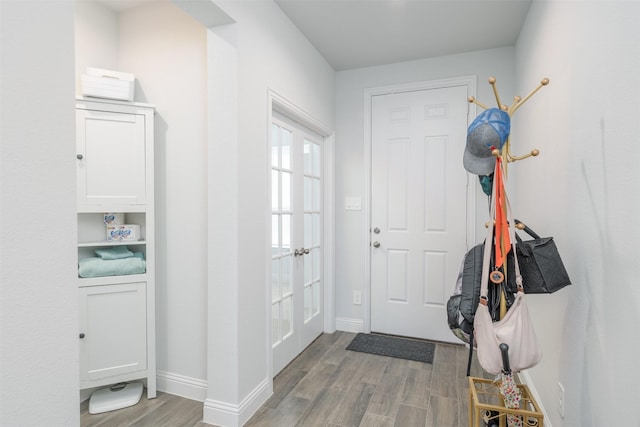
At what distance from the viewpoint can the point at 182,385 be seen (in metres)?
2.24

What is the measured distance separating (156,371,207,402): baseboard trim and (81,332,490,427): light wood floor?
0.13 feet

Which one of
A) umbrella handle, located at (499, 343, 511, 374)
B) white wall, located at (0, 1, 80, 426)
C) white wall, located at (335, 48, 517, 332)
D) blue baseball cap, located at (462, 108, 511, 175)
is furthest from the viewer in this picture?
white wall, located at (335, 48, 517, 332)

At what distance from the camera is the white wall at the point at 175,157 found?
2.19 m

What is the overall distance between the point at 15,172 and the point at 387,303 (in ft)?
10.1

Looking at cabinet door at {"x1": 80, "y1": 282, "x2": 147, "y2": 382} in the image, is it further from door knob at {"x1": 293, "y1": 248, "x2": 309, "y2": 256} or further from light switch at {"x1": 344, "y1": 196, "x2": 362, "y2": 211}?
light switch at {"x1": 344, "y1": 196, "x2": 362, "y2": 211}

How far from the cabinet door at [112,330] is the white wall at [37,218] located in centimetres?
123

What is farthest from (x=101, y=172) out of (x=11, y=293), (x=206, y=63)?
A: (x=11, y=293)

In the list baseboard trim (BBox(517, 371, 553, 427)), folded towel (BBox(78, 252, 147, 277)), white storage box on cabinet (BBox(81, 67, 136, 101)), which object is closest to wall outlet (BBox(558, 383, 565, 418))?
baseboard trim (BBox(517, 371, 553, 427))

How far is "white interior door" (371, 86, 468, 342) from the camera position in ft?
10.3

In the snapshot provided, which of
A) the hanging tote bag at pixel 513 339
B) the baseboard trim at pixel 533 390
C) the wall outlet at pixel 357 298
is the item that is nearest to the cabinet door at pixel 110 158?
the hanging tote bag at pixel 513 339

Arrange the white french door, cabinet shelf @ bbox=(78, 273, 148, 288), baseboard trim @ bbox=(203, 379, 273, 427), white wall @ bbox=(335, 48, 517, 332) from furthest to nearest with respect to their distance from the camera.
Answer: white wall @ bbox=(335, 48, 517, 332) < the white french door < cabinet shelf @ bbox=(78, 273, 148, 288) < baseboard trim @ bbox=(203, 379, 273, 427)

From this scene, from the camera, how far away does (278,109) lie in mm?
2537

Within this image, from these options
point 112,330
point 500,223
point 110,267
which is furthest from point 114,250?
point 500,223

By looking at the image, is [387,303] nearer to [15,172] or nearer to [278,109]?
[278,109]
